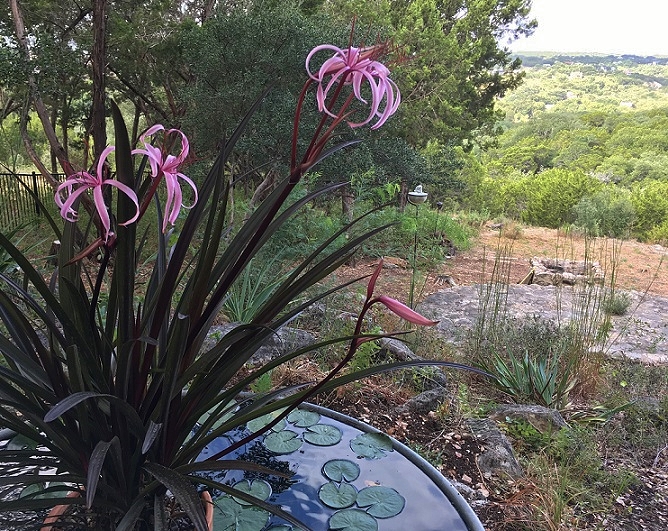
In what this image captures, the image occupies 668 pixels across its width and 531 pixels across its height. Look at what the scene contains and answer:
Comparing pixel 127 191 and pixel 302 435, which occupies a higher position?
pixel 127 191

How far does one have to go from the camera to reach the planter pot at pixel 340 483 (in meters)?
0.93

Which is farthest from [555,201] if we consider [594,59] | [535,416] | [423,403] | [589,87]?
[594,59]

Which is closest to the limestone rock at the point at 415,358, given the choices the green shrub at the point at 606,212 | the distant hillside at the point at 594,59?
the green shrub at the point at 606,212

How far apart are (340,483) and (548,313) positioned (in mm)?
4307

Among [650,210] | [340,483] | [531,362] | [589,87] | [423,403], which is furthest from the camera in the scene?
[589,87]

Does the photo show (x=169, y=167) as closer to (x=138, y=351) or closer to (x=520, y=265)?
(x=138, y=351)

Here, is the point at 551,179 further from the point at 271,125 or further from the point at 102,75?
the point at 102,75

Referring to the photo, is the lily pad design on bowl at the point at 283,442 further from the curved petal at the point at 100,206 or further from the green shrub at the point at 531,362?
the green shrub at the point at 531,362

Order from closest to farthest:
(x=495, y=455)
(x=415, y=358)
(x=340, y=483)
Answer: (x=340, y=483), (x=495, y=455), (x=415, y=358)

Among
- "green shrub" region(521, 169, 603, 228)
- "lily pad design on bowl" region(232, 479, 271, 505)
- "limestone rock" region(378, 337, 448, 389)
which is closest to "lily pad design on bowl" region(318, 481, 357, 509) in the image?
"lily pad design on bowl" region(232, 479, 271, 505)

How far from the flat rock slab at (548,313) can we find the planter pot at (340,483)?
6.80ft

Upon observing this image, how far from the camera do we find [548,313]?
486 centimetres

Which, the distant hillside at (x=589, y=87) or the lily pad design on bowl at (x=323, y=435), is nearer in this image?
the lily pad design on bowl at (x=323, y=435)

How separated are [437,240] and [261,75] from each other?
3.17m
